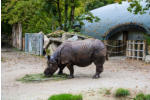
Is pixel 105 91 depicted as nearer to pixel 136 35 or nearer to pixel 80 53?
pixel 80 53

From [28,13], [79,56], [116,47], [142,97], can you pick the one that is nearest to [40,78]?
[79,56]

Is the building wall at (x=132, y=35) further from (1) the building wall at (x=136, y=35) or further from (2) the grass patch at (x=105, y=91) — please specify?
(2) the grass patch at (x=105, y=91)

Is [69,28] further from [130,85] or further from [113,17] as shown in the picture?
[130,85]

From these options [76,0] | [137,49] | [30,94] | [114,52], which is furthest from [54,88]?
→ [76,0]

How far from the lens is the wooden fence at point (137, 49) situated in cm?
1658

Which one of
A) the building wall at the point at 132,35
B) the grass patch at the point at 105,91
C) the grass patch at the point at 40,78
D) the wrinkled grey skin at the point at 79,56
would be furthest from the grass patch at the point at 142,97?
the building wall at the point at 132,35

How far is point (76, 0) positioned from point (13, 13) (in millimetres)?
A: 8154

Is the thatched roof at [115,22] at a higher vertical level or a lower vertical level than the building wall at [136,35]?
higher

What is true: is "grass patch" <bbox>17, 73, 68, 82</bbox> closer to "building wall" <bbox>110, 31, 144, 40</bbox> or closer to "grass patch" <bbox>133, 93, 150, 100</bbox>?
"grass patch" <bbox>133, 93, 150, 100</bbox>

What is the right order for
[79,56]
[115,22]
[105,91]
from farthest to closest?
[115,22] < [79,56] < [105,91]

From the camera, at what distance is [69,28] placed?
2030 cm

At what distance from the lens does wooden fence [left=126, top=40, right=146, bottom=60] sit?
54.4 feet

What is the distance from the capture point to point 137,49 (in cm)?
1709

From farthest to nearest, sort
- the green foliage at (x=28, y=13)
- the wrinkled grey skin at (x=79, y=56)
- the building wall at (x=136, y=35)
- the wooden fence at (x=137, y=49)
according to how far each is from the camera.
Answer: the green foliage at (x=28, y=13), the building wall at (x=136, y=35), the wooden fence at (x=137, y=49), the wrinkled grey skin at (x=79, y=56)
